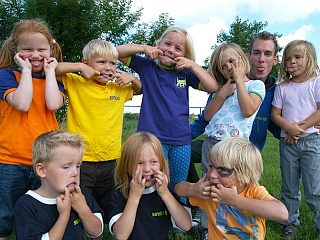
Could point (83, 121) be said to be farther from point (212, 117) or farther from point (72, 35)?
point (72, 35)

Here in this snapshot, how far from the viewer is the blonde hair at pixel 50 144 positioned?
253 centimetres

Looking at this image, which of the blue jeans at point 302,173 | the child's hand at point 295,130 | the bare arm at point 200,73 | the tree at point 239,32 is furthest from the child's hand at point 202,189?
the tree at point 239,32

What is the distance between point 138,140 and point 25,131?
94 cm

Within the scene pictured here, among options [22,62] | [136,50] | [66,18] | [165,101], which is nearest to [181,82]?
[165,101]

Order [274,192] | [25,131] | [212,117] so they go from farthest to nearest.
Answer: [274,192] → [212,117] → [25,131]

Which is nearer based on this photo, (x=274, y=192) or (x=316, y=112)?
(x=316, y=112)

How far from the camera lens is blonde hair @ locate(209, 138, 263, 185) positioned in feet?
8.32

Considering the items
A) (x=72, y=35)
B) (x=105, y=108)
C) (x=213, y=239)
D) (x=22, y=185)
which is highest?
(x=72, y=35)

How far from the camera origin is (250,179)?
259 cm

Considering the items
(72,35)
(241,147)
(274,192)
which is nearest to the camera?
(241,147)

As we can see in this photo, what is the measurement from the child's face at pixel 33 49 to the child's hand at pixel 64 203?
117cm

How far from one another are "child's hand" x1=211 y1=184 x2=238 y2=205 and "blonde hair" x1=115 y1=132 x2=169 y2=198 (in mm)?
469

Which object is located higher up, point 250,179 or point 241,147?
point 241,147

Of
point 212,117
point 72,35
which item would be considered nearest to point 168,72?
point 212,117
